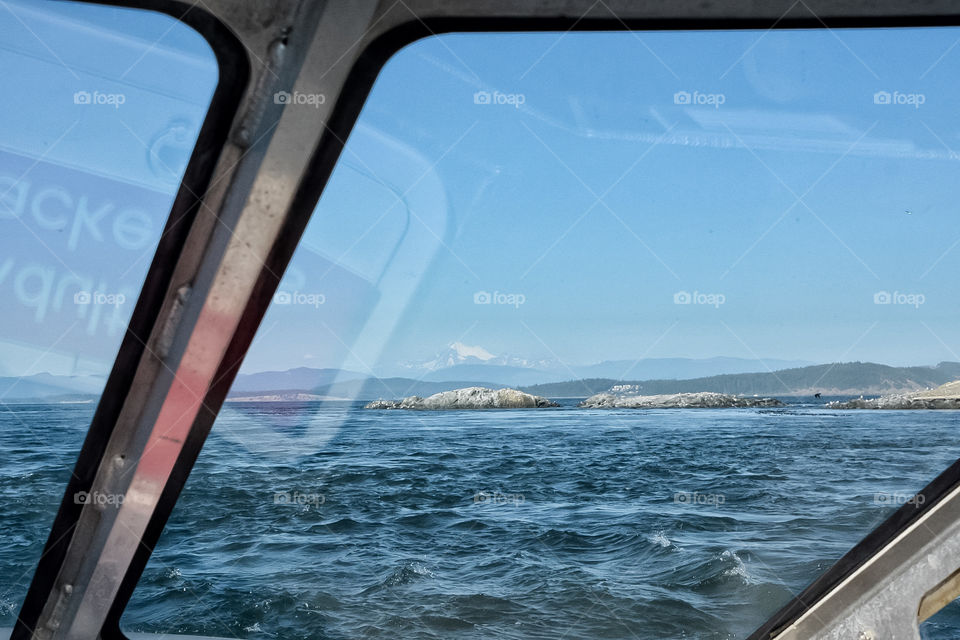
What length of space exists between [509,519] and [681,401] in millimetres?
9260

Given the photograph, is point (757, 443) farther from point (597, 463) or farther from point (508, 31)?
point (508, 31)

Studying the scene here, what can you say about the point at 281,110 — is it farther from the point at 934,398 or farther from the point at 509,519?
the point at 509,519

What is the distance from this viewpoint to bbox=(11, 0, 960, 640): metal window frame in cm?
111

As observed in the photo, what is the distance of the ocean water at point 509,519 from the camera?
372 centimetres

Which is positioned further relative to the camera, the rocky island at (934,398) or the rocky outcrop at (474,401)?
the rocky outcrop at (474,401)

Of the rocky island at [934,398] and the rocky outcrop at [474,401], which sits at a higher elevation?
the rocky island at [934,398]

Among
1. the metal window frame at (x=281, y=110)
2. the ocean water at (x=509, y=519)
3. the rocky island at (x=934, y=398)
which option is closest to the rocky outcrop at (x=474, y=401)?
the ocean water at (x=509, y=519)

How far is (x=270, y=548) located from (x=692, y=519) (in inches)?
506

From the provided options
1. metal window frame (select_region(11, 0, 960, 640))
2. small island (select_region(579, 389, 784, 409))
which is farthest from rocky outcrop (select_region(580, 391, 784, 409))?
metal window frame (select_region(11, 0, 960, 640))

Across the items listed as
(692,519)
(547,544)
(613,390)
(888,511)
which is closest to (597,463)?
(613,390)

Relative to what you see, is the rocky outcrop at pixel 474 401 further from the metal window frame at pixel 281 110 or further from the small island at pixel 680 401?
the metal window frame at pixel 281 110

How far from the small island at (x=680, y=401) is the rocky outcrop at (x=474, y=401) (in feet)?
7.31

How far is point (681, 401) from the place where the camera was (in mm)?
25328

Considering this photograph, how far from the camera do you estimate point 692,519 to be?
19516 mm
